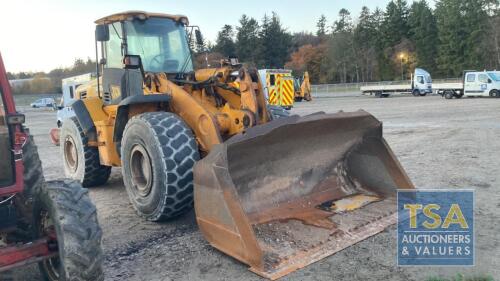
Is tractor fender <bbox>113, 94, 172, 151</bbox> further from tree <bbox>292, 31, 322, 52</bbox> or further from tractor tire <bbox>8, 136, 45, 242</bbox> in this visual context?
tree <bbox>292, 31, 322, 52</bbox>

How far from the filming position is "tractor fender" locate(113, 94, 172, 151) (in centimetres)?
543

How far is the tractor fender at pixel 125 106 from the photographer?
17.8 ft

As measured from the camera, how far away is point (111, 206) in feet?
20.4

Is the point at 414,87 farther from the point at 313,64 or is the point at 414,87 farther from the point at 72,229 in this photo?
the point at 313,64

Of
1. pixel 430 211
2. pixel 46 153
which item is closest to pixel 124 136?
pixel 430 211

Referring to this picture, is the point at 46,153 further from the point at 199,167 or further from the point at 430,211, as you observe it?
the point at 430,211

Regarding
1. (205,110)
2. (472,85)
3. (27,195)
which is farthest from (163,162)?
(472,85)

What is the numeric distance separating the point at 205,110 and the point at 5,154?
2.33 meters

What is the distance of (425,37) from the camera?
6381cm

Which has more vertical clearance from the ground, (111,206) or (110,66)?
(110,66)

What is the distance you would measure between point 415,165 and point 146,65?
4.77 metres

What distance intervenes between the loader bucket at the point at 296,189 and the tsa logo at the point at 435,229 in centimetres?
18

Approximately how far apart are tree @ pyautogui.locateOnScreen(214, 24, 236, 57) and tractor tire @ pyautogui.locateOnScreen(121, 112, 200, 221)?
6207 cm

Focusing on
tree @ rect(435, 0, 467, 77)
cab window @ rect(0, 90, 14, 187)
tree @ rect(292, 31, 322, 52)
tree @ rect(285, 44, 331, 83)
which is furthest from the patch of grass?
tree @ rect(292, 31, 322, 52)
